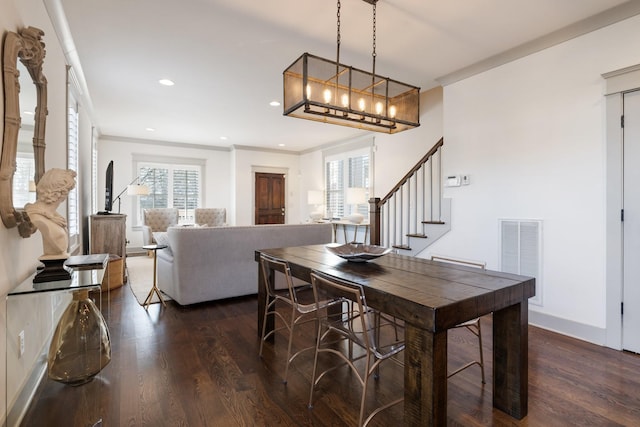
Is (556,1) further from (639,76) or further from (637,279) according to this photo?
(637,279)

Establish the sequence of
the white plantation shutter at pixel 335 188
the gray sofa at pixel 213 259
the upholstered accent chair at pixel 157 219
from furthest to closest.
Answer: the white plantation shutter at pixel 335 188
the upholstered accent chair at pixel 157 219
the gray sofa at pixel 213 259

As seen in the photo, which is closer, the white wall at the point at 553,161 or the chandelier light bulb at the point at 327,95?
the chandelier light bulb at the point at 327,95

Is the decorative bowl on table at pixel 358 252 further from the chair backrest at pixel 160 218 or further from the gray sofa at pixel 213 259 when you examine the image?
the chair backrest at pixel 160 218

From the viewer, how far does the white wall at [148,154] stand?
7.34 metres

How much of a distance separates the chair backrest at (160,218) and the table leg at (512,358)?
727cm

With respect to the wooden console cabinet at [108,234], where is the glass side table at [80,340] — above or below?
below

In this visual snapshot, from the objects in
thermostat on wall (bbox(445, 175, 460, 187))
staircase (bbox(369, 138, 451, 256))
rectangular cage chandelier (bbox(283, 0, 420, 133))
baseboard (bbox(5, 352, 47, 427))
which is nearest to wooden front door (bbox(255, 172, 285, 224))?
staircase (bbox(369, 138, 451, 256))

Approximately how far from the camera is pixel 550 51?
9.96ft

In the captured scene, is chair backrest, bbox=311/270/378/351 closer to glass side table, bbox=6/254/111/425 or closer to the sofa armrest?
glass side table, bbox=6/254/111/425

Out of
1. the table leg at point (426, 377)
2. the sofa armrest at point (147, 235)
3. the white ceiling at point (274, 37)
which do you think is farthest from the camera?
the sofa armrest at point (147, 235)

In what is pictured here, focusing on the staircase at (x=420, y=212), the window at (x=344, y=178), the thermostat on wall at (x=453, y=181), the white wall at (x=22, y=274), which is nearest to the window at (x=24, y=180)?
Answer: the white wall at (x=22, y=274)

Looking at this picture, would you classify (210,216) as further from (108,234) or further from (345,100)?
(345,100)

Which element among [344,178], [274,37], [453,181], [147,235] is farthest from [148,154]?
[453,181]

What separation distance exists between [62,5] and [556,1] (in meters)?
4.07
